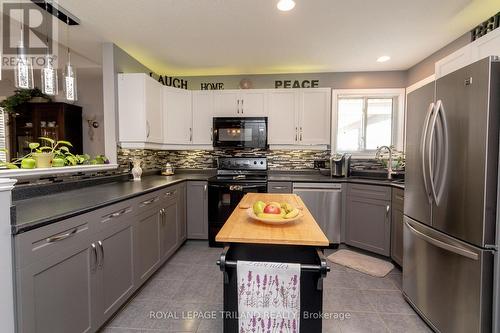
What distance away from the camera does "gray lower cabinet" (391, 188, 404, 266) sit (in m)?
2.71

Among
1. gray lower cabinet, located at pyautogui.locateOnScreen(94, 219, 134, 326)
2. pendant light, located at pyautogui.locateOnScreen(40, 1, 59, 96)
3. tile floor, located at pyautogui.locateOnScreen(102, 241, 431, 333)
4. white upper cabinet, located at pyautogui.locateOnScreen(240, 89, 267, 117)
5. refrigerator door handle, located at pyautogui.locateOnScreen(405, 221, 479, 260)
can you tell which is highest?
white upper cabinet, located at pyautogui.locateOnScreen(240, 89, 267, 117)

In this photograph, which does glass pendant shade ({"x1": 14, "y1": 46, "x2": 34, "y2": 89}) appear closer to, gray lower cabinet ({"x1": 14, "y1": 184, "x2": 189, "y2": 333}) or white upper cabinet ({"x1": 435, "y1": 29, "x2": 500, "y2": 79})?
gray lower cabinet ({"x1": 14, "y1": 184, "x2": 189, "y2": 333})

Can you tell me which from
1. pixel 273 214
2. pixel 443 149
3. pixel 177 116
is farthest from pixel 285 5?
pixel 177 116

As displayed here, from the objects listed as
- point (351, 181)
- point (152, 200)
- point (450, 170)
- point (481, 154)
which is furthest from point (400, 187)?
point (152, 200)

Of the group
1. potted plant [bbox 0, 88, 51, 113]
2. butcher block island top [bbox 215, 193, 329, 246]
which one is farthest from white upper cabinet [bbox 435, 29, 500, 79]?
potted plant [bbox 0, 88, 51, 113]

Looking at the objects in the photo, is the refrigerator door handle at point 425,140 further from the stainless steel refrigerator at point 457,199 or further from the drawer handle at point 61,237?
the drawer handle at point 61,237

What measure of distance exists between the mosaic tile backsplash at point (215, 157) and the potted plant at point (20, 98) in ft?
6.96

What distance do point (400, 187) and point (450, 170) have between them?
3.67ft

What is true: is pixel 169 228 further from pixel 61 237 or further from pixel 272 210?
pixel 272 210

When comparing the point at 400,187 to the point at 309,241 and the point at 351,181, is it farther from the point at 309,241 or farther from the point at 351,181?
the point at 309,241

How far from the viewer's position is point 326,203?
11.1ft

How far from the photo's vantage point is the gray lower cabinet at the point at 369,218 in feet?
9.77

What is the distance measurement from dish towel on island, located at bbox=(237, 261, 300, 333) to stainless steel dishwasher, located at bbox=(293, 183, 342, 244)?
7.43 feet

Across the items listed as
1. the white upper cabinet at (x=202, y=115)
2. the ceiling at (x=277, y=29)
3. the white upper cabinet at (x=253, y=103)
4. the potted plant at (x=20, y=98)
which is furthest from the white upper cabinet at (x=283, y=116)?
the potted plant at (x=20, y=98)
